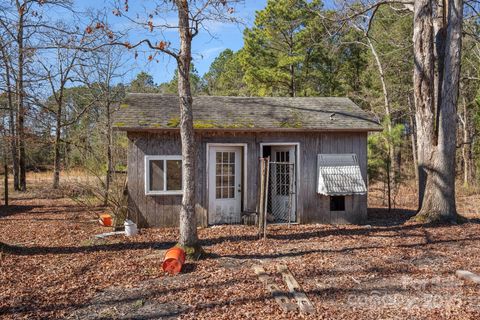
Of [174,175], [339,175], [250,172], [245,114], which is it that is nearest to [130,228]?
[174,175]

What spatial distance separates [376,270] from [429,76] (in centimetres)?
668

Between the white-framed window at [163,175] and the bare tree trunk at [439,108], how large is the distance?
6.74m

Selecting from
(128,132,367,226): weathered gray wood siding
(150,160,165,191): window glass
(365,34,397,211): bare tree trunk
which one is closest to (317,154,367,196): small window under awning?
(128,132,367,226): weathered gray wood siding

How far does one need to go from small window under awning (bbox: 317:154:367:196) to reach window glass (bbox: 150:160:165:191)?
14.0 feet

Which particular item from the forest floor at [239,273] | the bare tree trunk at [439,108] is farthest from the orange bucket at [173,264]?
the bare tree trunk at [439,108]

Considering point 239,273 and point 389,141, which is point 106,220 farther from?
point 389,141

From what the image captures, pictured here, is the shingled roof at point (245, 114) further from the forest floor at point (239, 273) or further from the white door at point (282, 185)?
the forest floor at point (239, 273)

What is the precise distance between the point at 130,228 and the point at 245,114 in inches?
175

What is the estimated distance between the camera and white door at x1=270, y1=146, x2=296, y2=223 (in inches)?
434

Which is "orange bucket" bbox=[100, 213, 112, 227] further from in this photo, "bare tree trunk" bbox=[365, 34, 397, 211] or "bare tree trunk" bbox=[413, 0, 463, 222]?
"bare tree trunk" bbox=[365, 34, 397, 211]

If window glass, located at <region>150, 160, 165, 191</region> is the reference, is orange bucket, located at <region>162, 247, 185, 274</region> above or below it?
below

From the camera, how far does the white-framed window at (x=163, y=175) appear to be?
9961mm

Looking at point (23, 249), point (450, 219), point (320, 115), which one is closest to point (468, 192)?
point (450, 219)

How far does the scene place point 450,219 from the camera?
1056 cm
